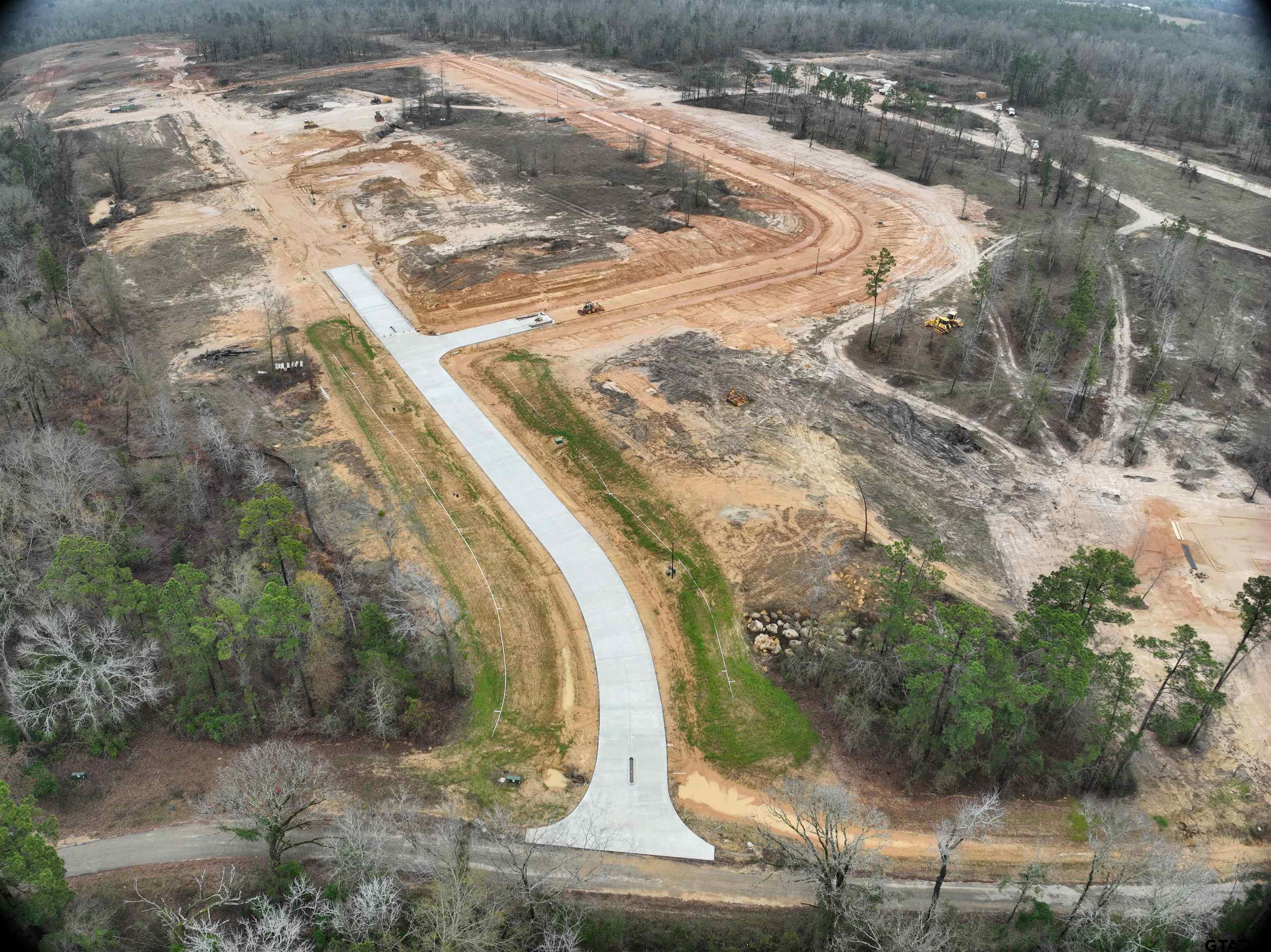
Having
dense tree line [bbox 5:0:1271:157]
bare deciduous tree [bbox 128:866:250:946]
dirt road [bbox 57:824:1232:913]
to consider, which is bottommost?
dirt road [bbox 57:824:1232:913]

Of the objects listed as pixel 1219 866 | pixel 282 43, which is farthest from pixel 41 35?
pixel 1219 866

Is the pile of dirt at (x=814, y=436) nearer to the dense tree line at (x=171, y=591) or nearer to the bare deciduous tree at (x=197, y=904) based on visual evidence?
the dense tree line at (x=171, y=591)

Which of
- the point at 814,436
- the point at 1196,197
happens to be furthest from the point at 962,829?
the point at 1196,197

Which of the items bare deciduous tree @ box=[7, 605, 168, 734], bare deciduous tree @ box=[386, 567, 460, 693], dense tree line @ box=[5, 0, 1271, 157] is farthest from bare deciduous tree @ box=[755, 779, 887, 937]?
dense tree line @ box=[5, 0, 1271, 157]

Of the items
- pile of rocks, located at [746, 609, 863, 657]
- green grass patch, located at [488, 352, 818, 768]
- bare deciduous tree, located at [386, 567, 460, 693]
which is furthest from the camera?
pile of rocks, located at [746, 609, 863, 657]

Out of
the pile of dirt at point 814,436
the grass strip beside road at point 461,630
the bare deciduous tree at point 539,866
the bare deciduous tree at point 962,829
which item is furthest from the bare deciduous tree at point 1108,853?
the grass strip beside road at point 461,630

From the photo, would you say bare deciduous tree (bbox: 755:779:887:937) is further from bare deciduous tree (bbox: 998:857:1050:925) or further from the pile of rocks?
the pile of rocks
